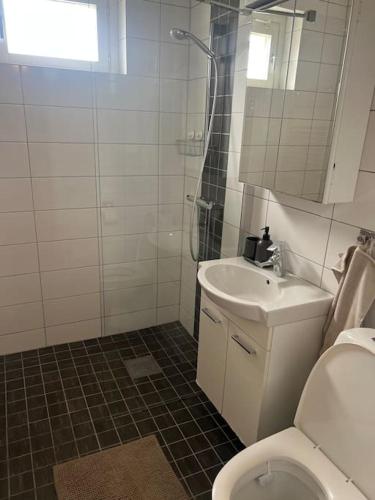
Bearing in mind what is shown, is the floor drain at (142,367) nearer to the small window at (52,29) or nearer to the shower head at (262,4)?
the small window at (52,29)

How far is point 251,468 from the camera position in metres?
1.31

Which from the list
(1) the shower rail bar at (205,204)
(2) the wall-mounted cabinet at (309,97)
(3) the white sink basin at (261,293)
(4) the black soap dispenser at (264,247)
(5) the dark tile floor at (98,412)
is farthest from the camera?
(1) the shower rail bar at (205,204)

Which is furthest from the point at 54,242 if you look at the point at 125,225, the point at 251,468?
the point at 251,468

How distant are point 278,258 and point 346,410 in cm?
75

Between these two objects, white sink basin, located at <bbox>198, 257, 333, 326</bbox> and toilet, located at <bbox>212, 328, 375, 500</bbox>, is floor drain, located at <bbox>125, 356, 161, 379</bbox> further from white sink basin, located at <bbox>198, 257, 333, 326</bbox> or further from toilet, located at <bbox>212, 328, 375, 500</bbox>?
toilet, located at <bbox>212, 328, 375, 500</bbox>

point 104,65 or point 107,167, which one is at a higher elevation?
point 104,65

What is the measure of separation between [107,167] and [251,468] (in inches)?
73.1

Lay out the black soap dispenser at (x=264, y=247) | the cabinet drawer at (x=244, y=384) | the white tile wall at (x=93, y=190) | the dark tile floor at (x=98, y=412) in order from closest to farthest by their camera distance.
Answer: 1. the cabinet drawer at (x=244, y=384)
2. the dark tile floor at (x=98, y=412)
3. the black soap dispenser at (x=264, y=247)
4. the white tile wall at (x=93, y=190)

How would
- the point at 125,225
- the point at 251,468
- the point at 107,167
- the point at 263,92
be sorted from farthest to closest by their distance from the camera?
the point at 125,225 → the point at 107,167 → the point at 263,92 → the point at 251,468

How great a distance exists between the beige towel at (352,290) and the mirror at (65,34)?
1.71m

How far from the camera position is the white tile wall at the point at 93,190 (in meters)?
2.22

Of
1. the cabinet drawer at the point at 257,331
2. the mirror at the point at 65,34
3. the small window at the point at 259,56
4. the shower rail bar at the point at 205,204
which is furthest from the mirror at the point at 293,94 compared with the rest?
the mirror at the point at 65,34

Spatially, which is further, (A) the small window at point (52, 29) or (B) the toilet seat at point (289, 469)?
(A) the small window at point (52, 29)

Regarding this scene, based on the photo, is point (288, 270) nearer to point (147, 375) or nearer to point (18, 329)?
point (147, 375)
